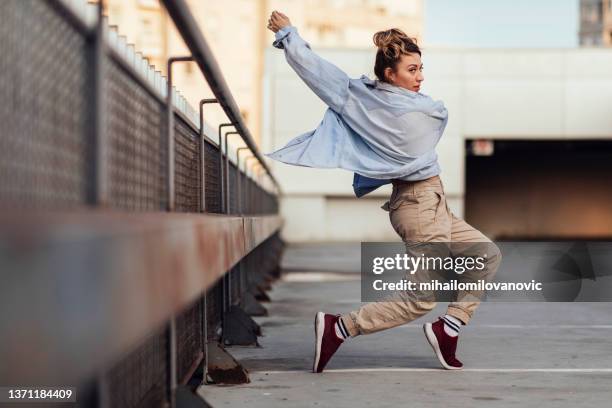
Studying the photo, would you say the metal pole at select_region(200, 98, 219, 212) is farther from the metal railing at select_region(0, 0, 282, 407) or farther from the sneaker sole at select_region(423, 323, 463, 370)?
the sneaker sole at select_region(423, 323, 463, 370)

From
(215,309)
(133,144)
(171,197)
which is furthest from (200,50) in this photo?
(215,309)

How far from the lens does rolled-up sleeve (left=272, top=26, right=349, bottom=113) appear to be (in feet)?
18.2

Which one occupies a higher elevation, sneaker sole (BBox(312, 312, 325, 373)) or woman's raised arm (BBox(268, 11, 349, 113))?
woman's raised arm (BBox(268, 11, 349, 113))

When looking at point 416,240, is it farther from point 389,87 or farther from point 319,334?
point 389,87

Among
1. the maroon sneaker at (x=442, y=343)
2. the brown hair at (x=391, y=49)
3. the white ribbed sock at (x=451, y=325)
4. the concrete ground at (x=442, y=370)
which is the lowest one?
the concrete ground at (x=442, y=370)

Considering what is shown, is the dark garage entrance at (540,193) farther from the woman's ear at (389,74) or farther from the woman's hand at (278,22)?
the woman's hand at (278,22)

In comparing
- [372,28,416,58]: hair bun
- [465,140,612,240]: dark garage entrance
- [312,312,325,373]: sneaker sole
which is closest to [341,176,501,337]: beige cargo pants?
[312,312,325,373]: sneaker sole

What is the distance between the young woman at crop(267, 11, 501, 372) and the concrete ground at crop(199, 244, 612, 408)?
9.6 inches

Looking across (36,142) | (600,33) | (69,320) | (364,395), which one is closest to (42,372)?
(69,320)

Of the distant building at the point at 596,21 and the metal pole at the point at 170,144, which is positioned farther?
the distant building at the point at 596,21

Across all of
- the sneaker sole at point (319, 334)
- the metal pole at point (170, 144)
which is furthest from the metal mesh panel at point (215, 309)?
the metal pole at point (170, 144)

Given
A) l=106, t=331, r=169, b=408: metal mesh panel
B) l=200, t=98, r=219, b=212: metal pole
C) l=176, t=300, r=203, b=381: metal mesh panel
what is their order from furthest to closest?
1. l=200, t=98, r=219, b=212: metal pole
2. l=176, t=300, r=203, b=381: metal mesh panel
3. l=106, t=331, r=169, b=408: metal mesh panel

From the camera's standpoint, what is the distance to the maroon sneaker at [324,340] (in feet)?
18.8

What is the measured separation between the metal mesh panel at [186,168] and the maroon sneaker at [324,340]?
0.87 metres
